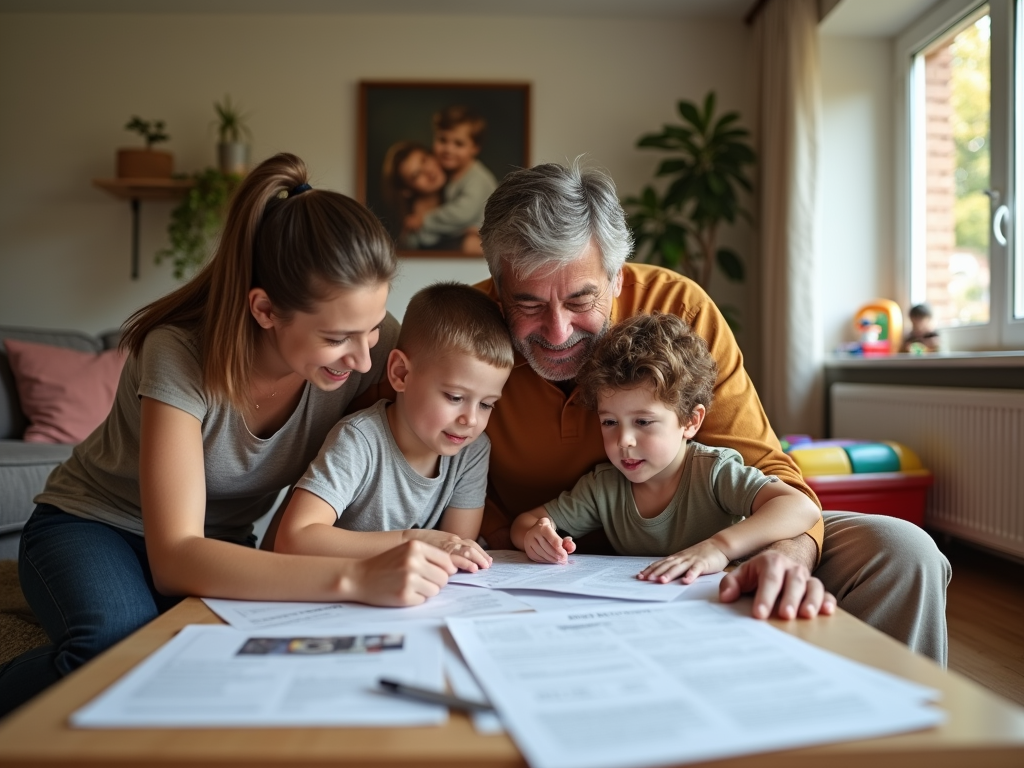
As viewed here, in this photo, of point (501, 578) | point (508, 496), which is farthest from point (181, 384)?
point (508, 496)

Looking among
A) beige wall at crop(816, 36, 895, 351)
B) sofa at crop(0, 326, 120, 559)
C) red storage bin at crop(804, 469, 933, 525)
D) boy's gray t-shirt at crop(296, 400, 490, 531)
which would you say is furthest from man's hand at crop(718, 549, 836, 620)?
beige wall at crop(816, 36, 895, 351)

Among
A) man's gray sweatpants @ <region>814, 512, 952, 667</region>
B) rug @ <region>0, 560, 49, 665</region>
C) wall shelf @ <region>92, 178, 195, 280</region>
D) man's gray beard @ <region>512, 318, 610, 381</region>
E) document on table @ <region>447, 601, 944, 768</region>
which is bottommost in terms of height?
rug @ <region>0, 560, 49, 665</region>

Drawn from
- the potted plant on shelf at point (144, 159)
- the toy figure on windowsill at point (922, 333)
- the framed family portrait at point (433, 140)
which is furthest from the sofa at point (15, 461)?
the toy figure on windowsill at point (922, 333)

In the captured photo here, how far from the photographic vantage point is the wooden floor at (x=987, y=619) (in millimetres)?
1932

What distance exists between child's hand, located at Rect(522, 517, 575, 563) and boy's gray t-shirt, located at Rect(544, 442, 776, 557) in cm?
18

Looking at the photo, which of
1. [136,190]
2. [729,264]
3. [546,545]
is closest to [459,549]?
[546,545]

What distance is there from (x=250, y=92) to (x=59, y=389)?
2.08m

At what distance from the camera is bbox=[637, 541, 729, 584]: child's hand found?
1.08 m

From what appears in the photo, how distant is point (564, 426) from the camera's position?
1555 mm

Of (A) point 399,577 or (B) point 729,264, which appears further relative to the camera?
(B) point 729,264

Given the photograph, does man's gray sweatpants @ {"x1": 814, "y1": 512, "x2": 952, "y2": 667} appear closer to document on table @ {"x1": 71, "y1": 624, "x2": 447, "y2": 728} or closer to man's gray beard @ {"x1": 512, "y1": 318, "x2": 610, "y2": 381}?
man's gray beard @ {"x1": 512, "y1": 318, "x2": 610, "y2": 381}

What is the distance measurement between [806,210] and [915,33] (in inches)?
36.5

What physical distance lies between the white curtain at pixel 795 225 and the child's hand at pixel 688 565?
9.83ft

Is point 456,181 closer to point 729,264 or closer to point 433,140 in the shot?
point 433,140
